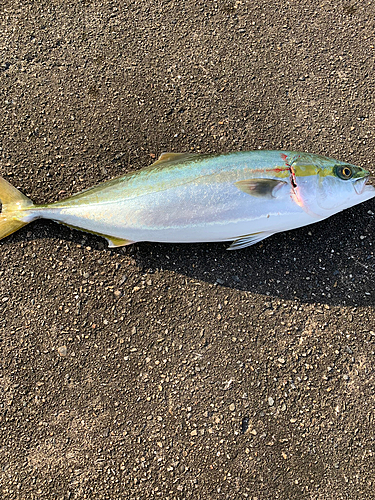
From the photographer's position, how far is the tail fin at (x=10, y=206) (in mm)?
2639

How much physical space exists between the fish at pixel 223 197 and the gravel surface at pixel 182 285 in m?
0.29

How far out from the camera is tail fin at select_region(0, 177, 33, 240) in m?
2.64

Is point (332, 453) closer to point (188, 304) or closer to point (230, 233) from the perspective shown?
point (188, 304)

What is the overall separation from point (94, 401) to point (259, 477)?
142 cm

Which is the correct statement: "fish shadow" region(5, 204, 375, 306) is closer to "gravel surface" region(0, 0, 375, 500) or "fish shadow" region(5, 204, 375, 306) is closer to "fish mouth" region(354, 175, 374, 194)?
"gravel surface" region(0, 0, 375, 500)

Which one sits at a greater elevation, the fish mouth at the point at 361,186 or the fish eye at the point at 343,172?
the fish eye at the point at 343,172

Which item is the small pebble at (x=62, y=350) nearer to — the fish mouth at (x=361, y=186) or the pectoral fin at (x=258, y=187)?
the pectoral fin at (x=258, y=187)

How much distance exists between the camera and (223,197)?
94.7 inches

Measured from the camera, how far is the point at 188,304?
2.70 metres

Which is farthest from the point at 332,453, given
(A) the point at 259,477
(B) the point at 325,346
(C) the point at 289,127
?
(C) the point at 289,127

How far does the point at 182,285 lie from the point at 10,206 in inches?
Answer: 61.1

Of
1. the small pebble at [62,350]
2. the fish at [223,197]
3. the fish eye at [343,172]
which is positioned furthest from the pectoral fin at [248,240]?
the small pebble at [62,350]

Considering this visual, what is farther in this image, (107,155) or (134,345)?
(107,155)

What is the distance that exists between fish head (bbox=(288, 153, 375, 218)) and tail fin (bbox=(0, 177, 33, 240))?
2149 millimetres
